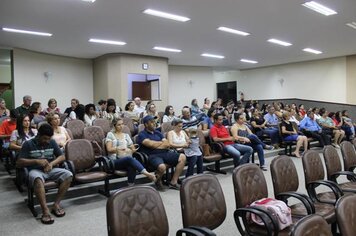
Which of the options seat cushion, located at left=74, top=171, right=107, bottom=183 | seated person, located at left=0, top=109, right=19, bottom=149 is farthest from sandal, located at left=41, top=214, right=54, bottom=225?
seated person, located at left=0, top=109, right=19, bottom=149

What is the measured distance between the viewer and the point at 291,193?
2.78 meters

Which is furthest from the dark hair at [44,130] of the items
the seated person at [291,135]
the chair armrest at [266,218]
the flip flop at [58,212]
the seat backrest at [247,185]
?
the seated person at [291,135]

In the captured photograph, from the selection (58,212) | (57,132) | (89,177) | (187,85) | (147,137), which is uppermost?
(187,85)

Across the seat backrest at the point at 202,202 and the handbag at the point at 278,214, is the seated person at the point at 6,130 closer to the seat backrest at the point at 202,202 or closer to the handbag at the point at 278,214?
the seat backrest at the point at 202,202

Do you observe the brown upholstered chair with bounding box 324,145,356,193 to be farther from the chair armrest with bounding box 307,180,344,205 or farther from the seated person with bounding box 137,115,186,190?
the seated person with bounding box 137,115,186,190

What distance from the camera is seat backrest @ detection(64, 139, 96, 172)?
4.24 m

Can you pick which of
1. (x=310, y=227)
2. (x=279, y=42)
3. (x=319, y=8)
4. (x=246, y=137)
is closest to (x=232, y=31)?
(x=319, y=8)

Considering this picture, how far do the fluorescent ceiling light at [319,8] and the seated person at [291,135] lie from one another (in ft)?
8.18

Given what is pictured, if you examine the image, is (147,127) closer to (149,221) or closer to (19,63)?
(149,221)

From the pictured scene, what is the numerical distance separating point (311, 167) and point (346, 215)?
5.31ft

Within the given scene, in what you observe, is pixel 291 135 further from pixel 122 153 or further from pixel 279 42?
pixel 122 153

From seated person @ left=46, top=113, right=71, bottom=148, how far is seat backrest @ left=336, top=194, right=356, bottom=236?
150 inches

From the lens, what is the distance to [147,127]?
482 centimetres

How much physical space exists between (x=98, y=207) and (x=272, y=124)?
587cm
